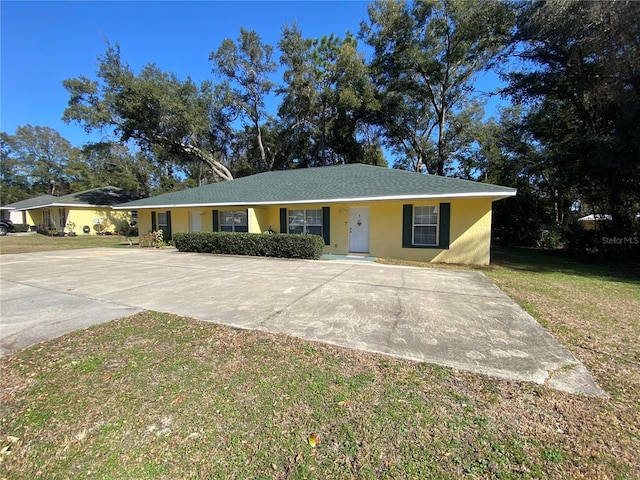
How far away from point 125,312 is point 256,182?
1233 centimetres

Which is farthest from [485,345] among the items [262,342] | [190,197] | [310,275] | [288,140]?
[288,140]

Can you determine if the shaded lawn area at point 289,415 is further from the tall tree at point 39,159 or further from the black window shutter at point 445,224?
the tall tree at point 39,159

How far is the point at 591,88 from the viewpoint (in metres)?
12.1

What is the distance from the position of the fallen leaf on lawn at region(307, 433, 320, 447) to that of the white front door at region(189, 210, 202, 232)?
1533 cm

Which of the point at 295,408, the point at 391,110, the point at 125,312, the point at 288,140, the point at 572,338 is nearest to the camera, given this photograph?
the point at 295,408

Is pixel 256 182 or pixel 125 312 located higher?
pixel 256 182

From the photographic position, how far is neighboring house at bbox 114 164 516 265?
407 inches

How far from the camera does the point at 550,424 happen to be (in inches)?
88.7

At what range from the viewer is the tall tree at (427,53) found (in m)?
15.3

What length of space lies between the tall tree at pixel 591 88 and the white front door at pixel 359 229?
9.39 metres

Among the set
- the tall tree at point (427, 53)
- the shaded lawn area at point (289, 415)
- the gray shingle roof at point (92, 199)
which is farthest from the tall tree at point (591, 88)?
the gray shingle roof at point (92, 199)

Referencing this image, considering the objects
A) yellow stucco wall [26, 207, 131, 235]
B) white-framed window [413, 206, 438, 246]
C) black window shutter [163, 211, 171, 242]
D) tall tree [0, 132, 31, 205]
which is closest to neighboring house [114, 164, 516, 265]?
white-framed window [413, 206, 438, 246]

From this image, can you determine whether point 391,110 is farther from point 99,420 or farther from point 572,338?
point 99,420

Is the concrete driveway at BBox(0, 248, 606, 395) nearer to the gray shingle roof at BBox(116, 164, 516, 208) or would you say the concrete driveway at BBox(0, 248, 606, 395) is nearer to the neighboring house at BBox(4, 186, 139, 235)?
the gray shingle roof at BBox(116, 164, 516, 208)
